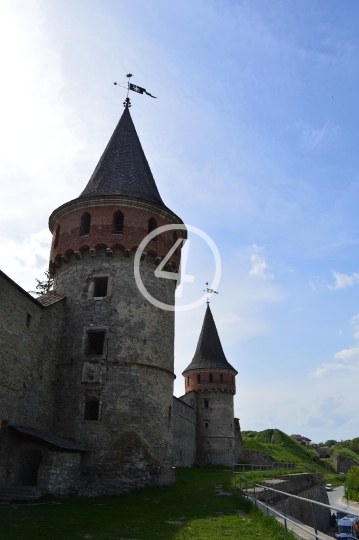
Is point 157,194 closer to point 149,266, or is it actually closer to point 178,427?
point 149,266

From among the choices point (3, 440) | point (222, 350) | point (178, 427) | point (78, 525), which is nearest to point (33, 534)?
point (78, 525)

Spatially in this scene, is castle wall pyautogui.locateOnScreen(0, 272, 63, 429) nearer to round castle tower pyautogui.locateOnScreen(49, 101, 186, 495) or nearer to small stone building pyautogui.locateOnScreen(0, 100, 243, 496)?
small stone building pyautogui.locateOnScreen(0, 100, 243, 496)

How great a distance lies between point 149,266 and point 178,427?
18.9 metres

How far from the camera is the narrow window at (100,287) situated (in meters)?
19.6

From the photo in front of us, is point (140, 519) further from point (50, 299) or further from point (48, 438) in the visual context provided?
point (50, 299)

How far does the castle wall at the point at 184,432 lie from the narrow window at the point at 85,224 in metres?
17.2

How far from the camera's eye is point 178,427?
114ft

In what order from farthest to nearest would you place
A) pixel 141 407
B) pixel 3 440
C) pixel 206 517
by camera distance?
1. pixel 141 407
2. pixel 3 440
3. pixel 206 517

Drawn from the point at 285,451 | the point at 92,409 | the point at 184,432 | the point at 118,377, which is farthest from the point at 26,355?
the point at 285,451

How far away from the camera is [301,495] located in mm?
27297

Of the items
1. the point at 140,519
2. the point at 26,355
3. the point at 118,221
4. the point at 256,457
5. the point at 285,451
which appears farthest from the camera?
the point at 285,451

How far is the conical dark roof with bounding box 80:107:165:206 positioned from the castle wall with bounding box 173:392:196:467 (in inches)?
688

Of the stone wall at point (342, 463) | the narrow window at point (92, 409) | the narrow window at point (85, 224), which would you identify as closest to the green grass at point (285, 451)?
the stone wall at point (342, 463)

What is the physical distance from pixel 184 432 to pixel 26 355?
75.3ft
